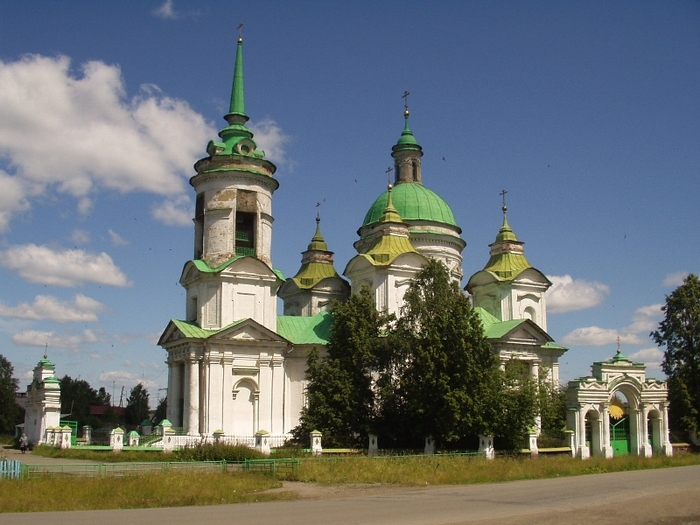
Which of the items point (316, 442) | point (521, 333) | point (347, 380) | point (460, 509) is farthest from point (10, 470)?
point (521, 333)

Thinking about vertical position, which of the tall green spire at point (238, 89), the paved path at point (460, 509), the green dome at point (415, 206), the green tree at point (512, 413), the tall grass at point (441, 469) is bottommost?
the paved path at point (460, 509)

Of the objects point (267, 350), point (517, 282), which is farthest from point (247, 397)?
point (517, 282)

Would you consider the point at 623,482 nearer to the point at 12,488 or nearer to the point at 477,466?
the point at 477,466

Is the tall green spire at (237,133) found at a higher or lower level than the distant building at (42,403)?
higher

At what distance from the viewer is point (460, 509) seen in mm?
15375

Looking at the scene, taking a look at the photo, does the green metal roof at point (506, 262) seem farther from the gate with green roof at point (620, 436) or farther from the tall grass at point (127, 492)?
the tall grass at point (127, 492)

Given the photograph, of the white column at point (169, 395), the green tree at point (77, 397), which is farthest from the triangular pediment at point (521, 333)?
the green tree at point (77, 397)

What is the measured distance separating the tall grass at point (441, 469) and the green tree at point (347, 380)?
5308 mm

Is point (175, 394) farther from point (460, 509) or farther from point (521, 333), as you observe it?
point (460, 509)

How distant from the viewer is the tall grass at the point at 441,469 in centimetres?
2048

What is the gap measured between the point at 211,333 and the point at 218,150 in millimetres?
8549

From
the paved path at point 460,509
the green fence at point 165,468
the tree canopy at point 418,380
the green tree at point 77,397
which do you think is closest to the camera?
the paved path at point 460,509

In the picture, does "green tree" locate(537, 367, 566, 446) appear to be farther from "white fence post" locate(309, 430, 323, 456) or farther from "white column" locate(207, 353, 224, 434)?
"white column" locate(207, 353, 224, 434)

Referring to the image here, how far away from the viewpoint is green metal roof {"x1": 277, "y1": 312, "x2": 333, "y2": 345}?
120ft
